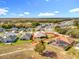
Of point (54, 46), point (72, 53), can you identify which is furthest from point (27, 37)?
point (72, 53)

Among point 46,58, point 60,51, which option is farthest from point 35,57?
point 60,51

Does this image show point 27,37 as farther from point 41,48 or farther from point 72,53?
point 72,53

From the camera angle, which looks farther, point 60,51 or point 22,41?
point 22,41

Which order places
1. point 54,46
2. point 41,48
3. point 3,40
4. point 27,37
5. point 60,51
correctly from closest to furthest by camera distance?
point 41,48, point 60,51, point 54,46, point 3,40, point 27,37

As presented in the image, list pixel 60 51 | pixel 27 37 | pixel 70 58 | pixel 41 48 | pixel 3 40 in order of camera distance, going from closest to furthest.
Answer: pixel 70 58 → pixel 41 48 → pixel 60 51 → pixel 3 40 → pixel 27 37

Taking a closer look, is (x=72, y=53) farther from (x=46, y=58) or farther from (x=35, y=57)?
(x=35, y=57)

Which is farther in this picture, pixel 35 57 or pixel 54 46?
pixel 54 46

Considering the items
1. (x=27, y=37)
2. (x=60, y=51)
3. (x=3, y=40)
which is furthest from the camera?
(x=27, y=37)

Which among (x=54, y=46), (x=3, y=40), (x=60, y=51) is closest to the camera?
(x=60, y=51)
